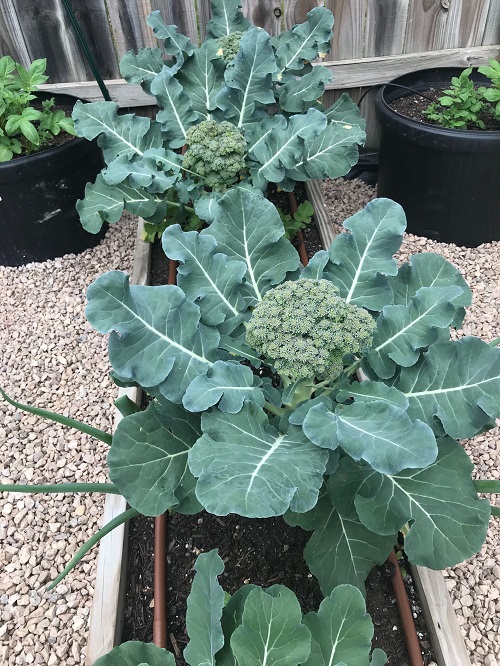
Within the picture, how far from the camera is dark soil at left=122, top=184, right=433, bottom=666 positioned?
1469 mm

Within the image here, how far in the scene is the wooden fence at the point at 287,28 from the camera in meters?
2.99

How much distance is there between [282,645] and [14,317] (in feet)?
6.87

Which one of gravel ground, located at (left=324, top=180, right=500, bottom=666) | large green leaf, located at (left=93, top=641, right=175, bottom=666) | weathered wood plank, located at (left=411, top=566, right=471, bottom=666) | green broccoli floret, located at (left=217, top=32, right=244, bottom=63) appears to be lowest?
gravel ground, located at (left=324, top=180, right=500, bottom=666)

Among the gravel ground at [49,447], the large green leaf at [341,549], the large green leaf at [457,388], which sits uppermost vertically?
the large green leaf at [457,388]

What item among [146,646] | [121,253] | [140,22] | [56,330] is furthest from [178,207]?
[146,646]

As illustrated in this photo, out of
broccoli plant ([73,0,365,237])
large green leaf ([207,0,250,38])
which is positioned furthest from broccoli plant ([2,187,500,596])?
large green leaf ([207,0,250,38])

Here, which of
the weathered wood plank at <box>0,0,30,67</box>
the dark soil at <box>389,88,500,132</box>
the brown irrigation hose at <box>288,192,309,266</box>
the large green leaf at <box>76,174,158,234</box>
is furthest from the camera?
the weathered wood plank at <box>0,0,30,67</box>

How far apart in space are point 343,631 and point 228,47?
2450 mm

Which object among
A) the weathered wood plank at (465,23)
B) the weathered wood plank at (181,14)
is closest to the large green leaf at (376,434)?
the weathered wood plank at (181,14)

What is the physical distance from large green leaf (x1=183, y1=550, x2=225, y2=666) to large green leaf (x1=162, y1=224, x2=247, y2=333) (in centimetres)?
64

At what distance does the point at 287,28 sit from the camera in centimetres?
315

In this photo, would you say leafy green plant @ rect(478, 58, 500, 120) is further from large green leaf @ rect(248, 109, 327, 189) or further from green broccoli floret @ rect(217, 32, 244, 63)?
green broccoli floret @ rect(217, 32, 244, 63)

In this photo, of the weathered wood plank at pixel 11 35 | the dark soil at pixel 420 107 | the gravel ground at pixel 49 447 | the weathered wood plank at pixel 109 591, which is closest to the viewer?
the weathered wood plank at pixel 109 591

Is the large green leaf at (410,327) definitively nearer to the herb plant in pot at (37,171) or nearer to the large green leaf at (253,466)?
the large green leaf at (253,466)
